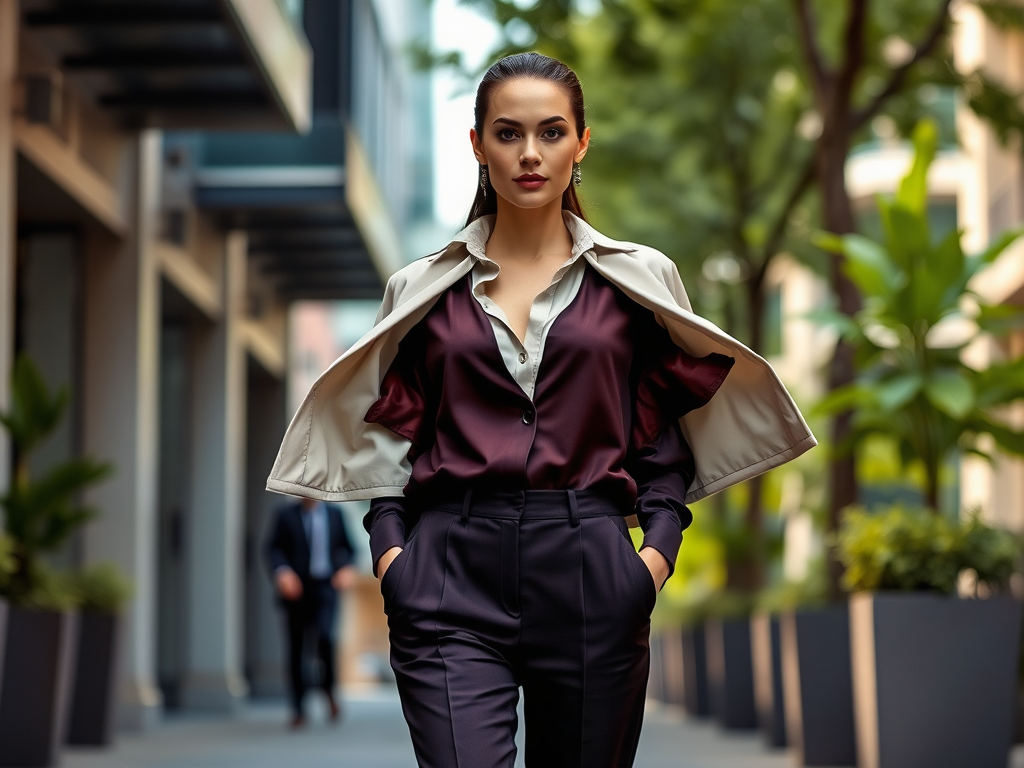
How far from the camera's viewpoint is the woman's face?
315 cm

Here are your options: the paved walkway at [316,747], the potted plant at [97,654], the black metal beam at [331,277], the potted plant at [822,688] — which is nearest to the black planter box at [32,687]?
the paved walkway at [316,747]

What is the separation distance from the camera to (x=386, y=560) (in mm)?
3117

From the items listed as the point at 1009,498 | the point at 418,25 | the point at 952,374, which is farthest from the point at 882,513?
the point at 418,25

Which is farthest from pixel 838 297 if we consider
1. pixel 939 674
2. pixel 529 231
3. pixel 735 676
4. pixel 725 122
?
pixel 529 231

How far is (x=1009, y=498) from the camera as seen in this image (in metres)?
22.4

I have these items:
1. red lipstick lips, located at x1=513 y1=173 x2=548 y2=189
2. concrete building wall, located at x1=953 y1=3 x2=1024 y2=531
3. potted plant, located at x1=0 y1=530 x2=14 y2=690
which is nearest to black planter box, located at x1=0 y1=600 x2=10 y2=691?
potted plant, located at x1=0 y1=530 x2=14 y2=690

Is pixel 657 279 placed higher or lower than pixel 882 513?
higher

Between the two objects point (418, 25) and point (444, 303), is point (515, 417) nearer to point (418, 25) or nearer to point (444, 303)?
point (444, 303)

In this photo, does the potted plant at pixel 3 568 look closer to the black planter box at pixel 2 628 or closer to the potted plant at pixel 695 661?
the black planter box at pixel 2 628

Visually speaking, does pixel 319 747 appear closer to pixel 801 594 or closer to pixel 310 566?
pixel 310 566

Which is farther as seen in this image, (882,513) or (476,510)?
(882,513)

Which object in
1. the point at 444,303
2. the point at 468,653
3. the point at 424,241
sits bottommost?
the point at 468,653

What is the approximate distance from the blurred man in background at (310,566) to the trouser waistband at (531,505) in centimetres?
987

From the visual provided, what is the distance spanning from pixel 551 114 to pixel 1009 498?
20.4 m
